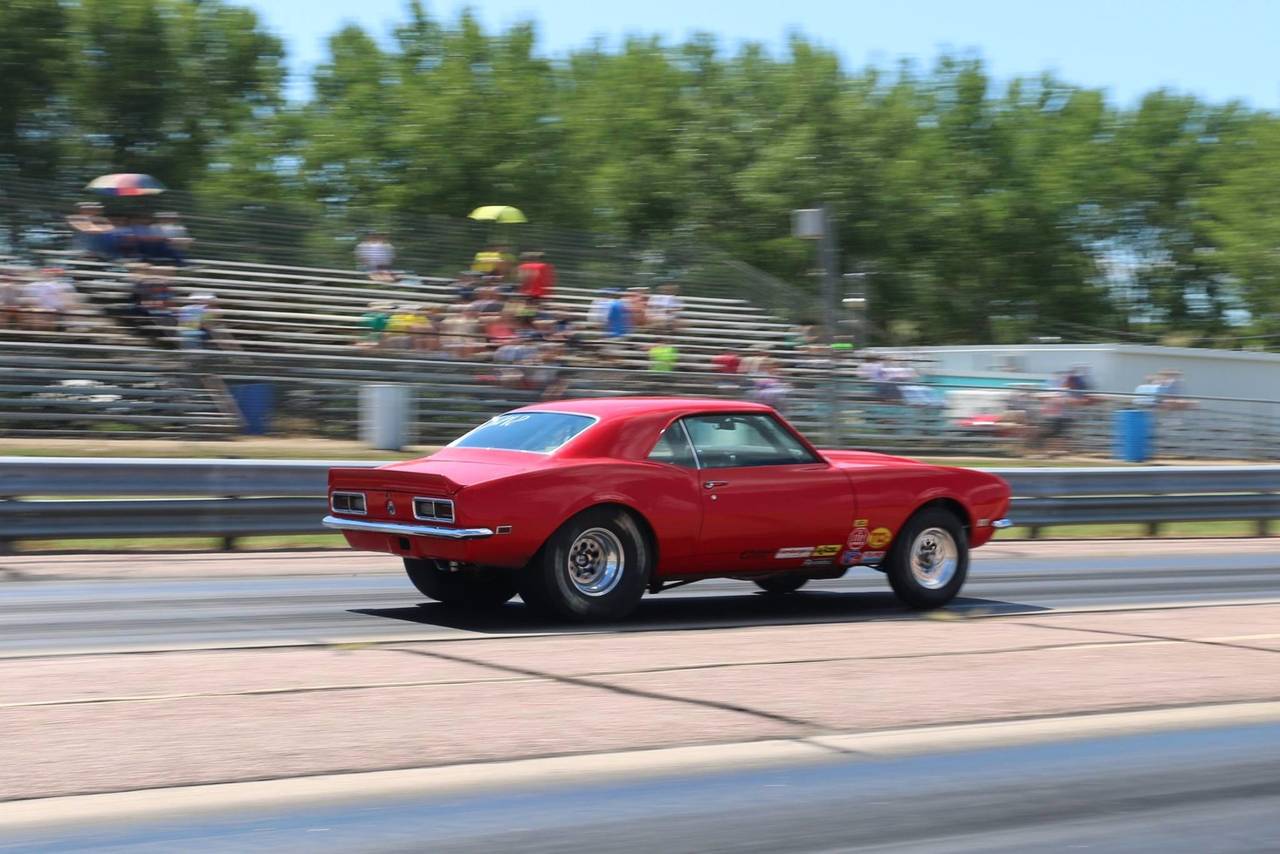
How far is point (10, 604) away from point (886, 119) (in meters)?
46.6

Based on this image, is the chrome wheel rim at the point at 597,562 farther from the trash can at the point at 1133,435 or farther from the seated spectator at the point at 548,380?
the trash can at the point at 1133,435

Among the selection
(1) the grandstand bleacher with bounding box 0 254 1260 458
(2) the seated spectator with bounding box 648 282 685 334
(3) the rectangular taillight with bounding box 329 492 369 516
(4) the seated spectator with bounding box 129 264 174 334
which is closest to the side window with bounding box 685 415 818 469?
(3) the rectangular taillight with bounding box 329 492 369 516

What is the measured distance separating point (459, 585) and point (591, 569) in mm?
1107

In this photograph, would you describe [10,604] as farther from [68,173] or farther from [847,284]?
[847,284]

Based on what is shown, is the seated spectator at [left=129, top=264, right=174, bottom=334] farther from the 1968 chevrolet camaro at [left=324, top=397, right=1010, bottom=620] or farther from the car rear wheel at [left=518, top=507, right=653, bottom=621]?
the car rear wheel at [left=518, top=507, right=653, bottom=621]

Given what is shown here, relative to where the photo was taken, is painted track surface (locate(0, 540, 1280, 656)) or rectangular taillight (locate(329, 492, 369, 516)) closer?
painted track surface (locate(0, 540, 1280, 656))

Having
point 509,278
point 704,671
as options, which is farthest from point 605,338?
point 704,671

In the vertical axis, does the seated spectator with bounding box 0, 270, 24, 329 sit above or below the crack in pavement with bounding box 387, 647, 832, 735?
above

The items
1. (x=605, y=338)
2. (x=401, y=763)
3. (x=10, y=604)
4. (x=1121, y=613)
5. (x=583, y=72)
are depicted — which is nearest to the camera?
(x=401, y=763)

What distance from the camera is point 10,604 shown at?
32.3 ft

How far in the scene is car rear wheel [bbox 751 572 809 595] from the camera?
36.9ft

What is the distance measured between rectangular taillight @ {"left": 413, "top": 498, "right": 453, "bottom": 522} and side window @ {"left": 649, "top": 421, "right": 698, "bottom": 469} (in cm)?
136

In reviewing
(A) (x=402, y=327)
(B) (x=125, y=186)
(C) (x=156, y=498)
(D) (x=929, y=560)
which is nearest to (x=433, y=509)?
(D) (x=929, y=560)

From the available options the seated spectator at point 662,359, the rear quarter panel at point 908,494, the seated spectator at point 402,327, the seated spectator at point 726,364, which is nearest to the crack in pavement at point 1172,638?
the rear quarter panel at point 908,494
